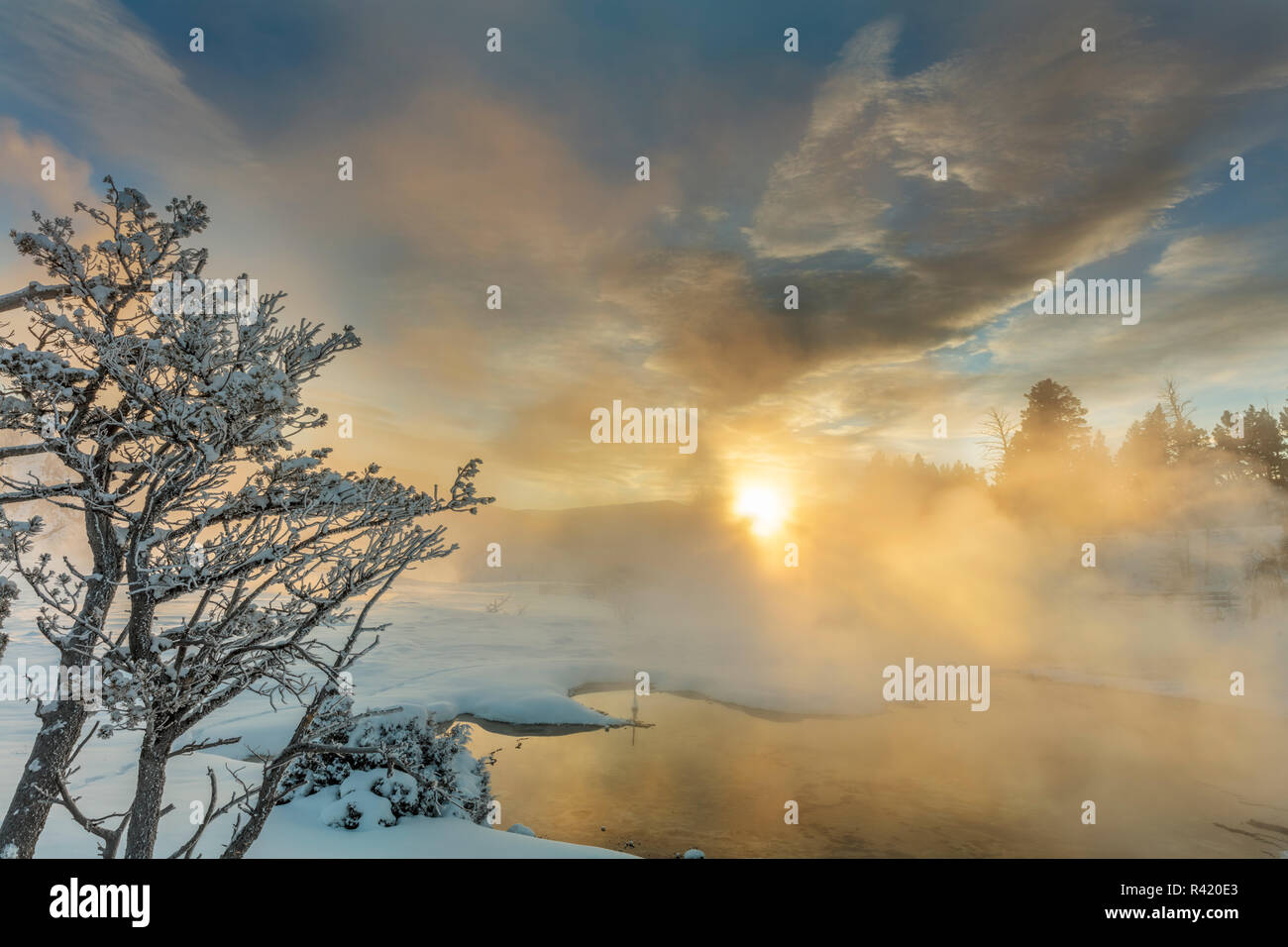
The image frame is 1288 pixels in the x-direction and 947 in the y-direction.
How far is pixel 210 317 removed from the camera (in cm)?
525

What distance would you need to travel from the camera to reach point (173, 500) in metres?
5.65

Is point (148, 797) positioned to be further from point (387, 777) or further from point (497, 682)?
point (497, 682)

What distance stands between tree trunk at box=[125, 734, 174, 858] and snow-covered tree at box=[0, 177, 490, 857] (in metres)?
0.01

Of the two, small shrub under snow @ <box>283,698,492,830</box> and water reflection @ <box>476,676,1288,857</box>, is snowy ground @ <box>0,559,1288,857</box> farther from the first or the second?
water reflection @ <box>476,676,1288,857</box>

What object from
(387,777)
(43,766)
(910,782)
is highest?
(43,766)

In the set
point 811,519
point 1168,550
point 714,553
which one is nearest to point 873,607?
point 811,519

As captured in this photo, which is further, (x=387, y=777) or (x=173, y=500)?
(x=387, y=777)

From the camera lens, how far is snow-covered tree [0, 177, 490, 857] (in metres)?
5.23

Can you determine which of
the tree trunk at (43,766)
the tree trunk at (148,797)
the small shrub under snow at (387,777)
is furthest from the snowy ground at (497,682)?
the tree trunk at (148,797)

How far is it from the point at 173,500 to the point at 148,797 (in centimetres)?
275

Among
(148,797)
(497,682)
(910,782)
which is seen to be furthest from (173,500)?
(497,682)
